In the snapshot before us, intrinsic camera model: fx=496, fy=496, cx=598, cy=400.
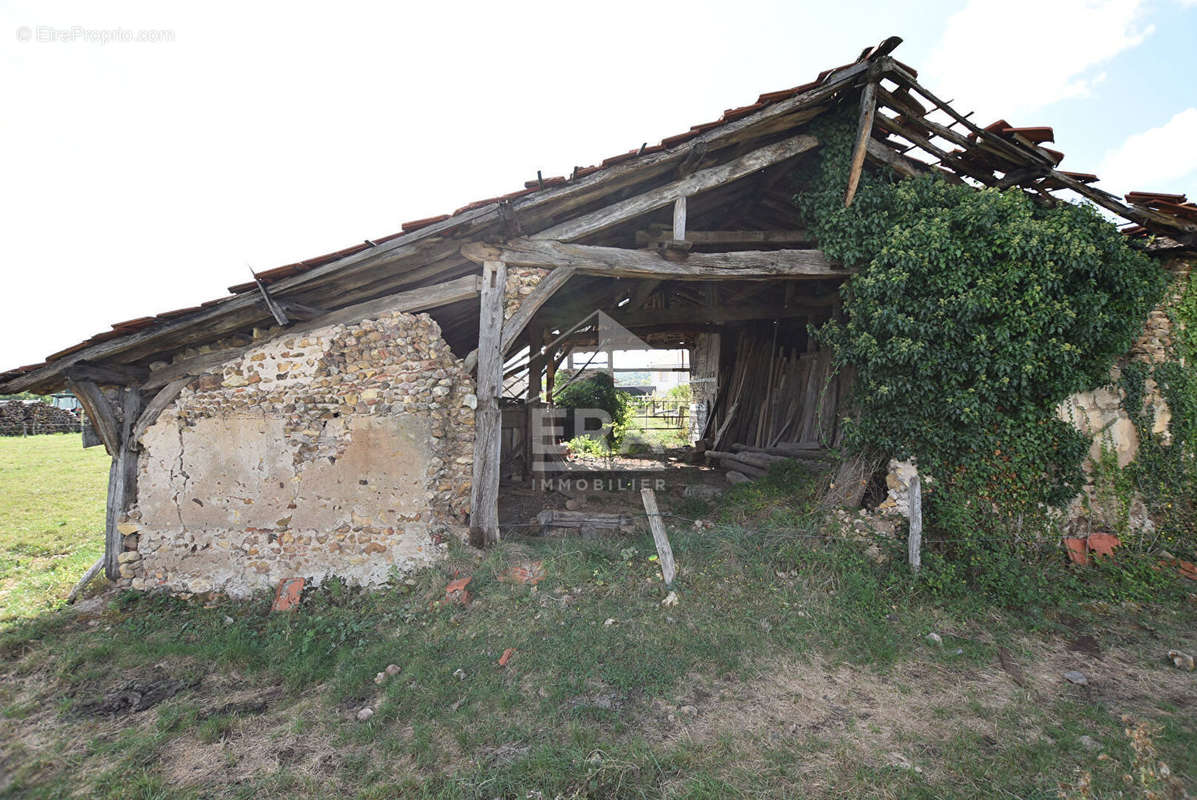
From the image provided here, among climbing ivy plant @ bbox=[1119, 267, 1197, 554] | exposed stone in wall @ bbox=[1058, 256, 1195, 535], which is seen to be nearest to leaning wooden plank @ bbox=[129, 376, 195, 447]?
exposed stone in wall @ bbox=[1058, 256, 1195, 535]

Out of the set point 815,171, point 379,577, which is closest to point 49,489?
point 379,577

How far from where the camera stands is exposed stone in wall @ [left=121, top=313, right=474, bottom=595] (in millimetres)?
5414

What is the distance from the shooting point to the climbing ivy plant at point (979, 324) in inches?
205

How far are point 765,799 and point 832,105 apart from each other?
21.9 feet

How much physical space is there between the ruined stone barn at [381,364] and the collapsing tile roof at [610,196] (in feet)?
0.08

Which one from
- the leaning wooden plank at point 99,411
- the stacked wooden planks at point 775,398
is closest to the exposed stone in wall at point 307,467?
the leaning wooden plank at point 99,411

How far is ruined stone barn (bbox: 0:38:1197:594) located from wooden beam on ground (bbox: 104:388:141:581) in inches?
0.9

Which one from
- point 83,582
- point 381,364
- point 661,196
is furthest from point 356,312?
point 83,582

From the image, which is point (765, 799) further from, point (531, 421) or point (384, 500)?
point (531, 421)

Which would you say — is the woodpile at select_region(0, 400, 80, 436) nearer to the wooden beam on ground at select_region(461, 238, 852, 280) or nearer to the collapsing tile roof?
the collapsing tile roof

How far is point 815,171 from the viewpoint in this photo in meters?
6.19

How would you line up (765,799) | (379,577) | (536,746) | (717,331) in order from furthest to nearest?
1. (717,331)
2. (379,577)
3. (536,746)
4. (765,799)

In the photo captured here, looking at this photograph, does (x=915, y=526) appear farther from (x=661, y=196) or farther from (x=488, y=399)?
(x=488, y=399)

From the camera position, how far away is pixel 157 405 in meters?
5.54
